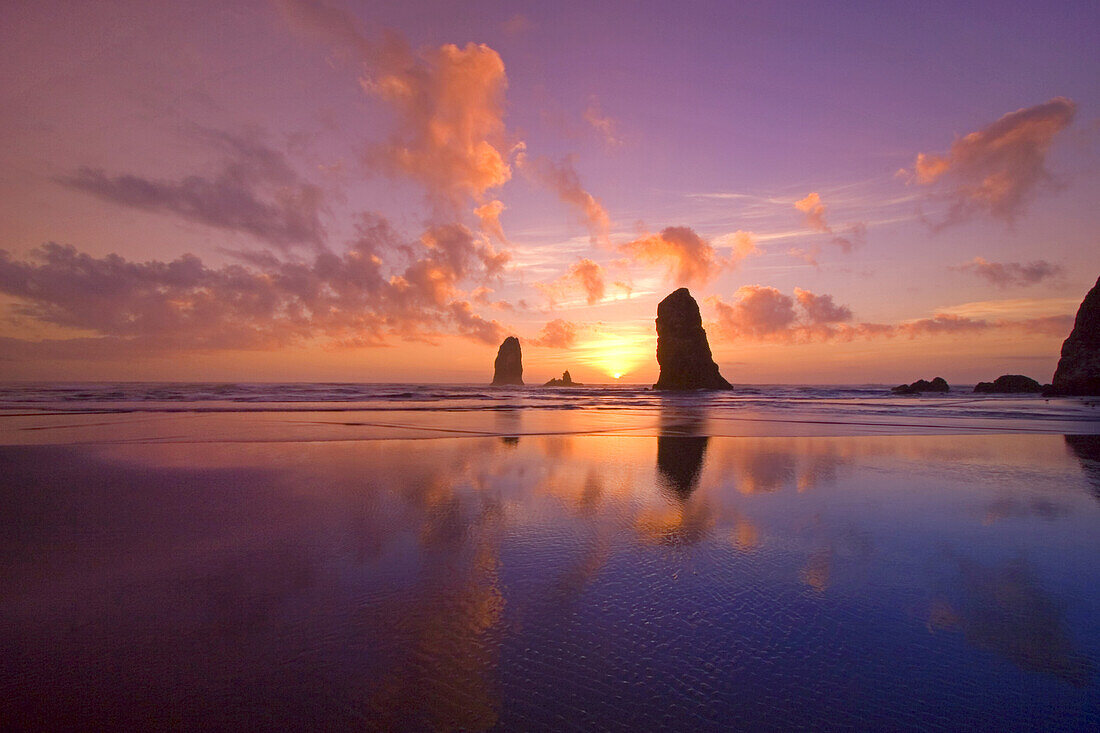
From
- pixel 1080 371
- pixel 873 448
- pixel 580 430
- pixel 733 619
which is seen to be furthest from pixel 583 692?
pixel 1080 371

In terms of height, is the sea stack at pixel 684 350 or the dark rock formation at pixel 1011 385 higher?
the sea stack at pixel 684 350

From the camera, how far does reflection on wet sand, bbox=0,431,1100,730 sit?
9.29 ft

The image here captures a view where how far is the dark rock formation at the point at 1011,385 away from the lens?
221 ft

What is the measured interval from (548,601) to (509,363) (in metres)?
152

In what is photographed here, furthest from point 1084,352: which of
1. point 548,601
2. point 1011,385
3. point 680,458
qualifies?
point 548,601

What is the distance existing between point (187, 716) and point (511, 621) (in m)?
2.02

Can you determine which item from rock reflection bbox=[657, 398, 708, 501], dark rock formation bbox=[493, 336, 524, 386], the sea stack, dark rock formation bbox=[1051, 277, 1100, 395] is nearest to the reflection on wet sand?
rock reflection bbox=[657, 398, 708, 501]

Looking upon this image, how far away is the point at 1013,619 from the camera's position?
12.7ft

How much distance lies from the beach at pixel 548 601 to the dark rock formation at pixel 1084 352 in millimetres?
61060

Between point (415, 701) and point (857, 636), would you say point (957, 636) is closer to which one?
point (857, 636)

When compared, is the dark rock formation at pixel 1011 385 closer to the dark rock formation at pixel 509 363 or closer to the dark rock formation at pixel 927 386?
the dark rock formation at pixel 927 386

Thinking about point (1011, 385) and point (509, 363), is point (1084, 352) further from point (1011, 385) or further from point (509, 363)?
point (509, 363)

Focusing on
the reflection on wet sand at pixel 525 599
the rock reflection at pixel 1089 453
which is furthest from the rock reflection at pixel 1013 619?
the rock reflection at pixel 1089 453

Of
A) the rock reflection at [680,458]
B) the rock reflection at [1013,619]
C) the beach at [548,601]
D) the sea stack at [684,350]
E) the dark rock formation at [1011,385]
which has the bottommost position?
the rock reflection at [1013,619]
